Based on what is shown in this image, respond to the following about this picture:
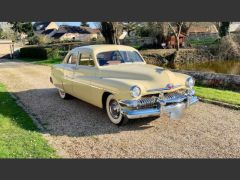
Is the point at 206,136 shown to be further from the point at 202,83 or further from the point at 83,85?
the point at 202,83

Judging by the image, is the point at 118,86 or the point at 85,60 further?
the point at 85,60

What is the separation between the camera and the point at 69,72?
9578 millimetres

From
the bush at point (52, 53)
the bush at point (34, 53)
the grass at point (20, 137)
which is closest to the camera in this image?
the grass at point (20, 137)

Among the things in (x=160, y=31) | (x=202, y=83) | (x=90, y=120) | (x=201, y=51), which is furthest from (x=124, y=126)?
(x=160, y=31)

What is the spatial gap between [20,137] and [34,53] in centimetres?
2895

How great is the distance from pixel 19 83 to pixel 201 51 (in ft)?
83.0

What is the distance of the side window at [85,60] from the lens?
Result: 8.59 metres

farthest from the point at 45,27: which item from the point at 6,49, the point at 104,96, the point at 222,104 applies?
the point at 104,96

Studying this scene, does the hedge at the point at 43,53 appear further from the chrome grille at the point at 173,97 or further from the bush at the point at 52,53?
the chrome grille at the point at 173,97

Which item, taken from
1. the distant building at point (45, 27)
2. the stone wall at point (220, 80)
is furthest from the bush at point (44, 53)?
the distant building at point (45, 27)

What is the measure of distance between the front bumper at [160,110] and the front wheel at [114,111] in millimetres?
325

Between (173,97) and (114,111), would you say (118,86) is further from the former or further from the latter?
(173,97)

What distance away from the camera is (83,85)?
8617mm

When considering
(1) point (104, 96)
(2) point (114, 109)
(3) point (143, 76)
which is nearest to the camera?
(3) point (143, 76)
